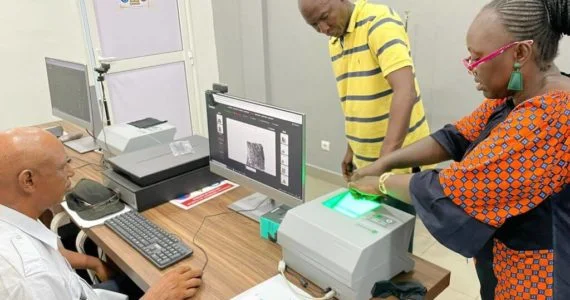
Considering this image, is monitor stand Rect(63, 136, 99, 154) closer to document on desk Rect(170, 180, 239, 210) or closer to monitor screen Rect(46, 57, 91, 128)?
monitor screen Rect(46, 57, 91, 128)

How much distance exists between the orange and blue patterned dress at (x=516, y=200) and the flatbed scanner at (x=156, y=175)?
107 cm

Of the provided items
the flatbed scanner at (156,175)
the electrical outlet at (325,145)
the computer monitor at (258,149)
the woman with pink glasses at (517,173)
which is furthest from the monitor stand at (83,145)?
the woman with pink glasses at (517,173)

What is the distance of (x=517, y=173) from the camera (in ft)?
2.91

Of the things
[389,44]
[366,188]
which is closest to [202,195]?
[366,188]

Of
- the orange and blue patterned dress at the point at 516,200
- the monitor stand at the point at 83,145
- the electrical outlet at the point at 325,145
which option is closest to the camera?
the orange and blue patterned dress at the point at 516,200

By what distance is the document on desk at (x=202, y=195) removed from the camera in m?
1.78

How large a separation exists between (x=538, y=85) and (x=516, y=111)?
87 mm

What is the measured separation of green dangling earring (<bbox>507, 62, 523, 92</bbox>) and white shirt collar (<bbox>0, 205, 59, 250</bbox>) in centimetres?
123

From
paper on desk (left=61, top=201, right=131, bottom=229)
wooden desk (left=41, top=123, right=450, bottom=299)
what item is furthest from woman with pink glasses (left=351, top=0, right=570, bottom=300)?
paper on desk (left=61, top=201, right=131, bottom=229)

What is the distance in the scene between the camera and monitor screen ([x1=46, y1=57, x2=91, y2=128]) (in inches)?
93.1

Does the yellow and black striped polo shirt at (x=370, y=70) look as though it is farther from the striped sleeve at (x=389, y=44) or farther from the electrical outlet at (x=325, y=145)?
the electrical outlet at (x=325, y=145)

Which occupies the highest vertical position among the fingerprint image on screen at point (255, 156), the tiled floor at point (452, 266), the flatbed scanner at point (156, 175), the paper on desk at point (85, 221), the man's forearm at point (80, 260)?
the fingerprint image on screen at point (255, 156)

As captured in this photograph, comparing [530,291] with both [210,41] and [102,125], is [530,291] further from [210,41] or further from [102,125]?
[210,41]

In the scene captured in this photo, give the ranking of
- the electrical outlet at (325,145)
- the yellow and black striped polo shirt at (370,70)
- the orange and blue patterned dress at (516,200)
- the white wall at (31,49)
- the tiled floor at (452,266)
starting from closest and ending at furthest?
the orange and blue patterned dress at (516,200)
the yellow and black striped polo shirt at (370,70)
the tiled floor at (452,266)
the white wall at (31,49)
the electrical outlet at (325,145)
